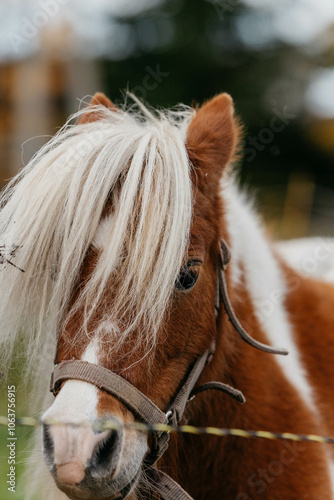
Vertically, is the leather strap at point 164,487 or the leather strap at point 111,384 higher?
the leather strap at point 111,384

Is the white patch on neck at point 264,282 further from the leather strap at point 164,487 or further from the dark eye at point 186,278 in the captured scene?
the leather strap at point 164,487

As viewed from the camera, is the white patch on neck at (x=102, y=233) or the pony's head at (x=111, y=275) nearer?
the pony's head at (x=111, y=275)

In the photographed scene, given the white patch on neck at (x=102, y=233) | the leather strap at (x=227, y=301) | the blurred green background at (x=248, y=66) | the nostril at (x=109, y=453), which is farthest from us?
the blurred green background at (x=248, y=66)

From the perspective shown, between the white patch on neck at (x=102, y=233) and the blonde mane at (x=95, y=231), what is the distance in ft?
0.04

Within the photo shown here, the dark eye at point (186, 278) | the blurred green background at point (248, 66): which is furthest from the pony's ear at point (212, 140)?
the blurred green background at point (248, 66)

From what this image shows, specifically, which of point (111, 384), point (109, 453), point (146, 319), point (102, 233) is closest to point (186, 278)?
point (146, 319)

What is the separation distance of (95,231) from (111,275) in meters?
0.19

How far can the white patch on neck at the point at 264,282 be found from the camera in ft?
7.74

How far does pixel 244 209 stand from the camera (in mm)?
2717

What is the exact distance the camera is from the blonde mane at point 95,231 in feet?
5.40

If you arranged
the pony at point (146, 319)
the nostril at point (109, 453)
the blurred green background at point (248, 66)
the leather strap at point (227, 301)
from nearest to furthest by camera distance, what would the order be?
the nostril at point (109, 453) < the pony at point (146, 319) < the leather strap at point (227, 301) < the blurred green background at point (248, 66)

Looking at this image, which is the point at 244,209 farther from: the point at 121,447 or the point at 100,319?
the point at 121,447

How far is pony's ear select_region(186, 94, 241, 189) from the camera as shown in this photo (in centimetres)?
203

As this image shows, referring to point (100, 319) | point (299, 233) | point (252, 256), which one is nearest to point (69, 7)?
point (299, 233)
